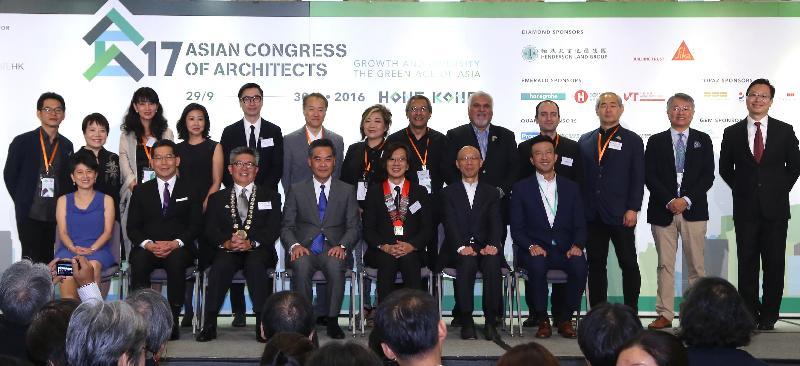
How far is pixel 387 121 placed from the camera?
706 cm

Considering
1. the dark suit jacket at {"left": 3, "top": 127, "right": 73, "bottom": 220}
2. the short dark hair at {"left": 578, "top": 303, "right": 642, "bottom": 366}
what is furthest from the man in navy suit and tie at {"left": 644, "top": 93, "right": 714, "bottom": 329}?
the dark suit jacket at {"left": 3, "top": 127, "right": 73, "bottom": 220}

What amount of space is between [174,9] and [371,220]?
2555 millimetres

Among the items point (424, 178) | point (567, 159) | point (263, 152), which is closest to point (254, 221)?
point (263, 152)

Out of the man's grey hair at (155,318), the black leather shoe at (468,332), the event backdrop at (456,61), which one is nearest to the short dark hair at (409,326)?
the man's grey hair at (155,318)

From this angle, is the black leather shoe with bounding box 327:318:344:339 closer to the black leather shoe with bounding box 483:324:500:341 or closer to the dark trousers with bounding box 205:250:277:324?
the dark trousers with bounding box 205:250:277:324

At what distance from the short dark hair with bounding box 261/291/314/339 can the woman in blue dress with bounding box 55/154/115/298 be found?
130 inches

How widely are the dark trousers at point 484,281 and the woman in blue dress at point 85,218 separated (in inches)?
92.2

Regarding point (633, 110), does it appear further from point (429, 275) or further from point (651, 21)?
point (429, 275)

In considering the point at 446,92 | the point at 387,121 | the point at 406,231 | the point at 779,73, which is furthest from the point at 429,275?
the point at 779,73

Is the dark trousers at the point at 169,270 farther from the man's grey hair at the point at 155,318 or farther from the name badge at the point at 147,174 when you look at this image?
the man's grey hair at the point at 155,318

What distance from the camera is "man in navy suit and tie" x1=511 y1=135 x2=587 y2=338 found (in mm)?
6434

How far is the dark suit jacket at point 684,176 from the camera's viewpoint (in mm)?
6715

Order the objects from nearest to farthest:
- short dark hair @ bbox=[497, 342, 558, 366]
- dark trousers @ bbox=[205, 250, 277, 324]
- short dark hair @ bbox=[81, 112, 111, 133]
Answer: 1. short dark hair @ bbox=[497, 342, 558, 366]
2. dark trousers @ bbox=[205, 250, 277, 324]
3. short dark hair @ bbox=[81, 112, 111, 133]

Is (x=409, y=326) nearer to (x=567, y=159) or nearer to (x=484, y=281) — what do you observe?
(x=484, y=281)
